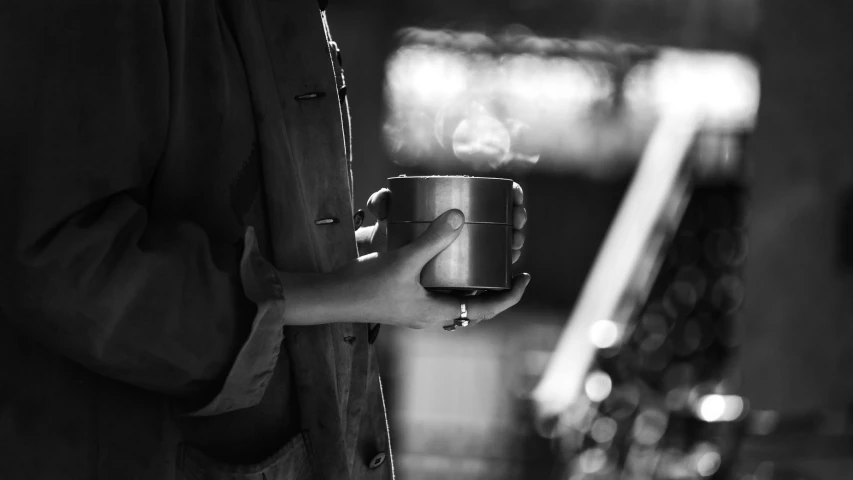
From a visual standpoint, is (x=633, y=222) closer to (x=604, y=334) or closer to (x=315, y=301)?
(x=604, y=334)

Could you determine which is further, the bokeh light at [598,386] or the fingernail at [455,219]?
the bokeh light at [598,386]

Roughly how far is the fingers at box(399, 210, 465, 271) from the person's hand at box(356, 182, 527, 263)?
0.11m

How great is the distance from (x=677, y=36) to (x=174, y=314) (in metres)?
5.33

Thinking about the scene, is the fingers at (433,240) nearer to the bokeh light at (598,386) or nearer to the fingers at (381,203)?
the fingers at (381,203)

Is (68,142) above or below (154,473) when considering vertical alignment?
above

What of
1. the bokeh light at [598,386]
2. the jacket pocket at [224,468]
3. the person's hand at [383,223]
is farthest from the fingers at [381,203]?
the bokeh light at [598,386]

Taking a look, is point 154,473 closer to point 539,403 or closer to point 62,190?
point 62,190

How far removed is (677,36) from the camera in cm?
565

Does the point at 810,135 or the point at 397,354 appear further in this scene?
the point at 397,354

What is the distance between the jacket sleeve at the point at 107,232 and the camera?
70cm

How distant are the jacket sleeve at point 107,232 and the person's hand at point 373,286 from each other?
0.13 ft

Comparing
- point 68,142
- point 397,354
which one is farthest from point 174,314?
point 397,354

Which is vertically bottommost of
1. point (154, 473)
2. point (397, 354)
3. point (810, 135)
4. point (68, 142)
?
point (397, 354)

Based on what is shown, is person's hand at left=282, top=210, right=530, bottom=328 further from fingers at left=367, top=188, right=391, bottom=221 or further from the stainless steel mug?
fingers at left=367, top=188, right=391, bottom=221
